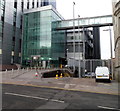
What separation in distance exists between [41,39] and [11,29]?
12.1m

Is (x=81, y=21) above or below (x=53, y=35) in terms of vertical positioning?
above

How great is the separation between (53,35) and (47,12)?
851 centimetres

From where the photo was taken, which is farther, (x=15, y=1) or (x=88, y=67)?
(x=15, y=1)

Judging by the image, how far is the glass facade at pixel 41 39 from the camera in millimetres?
40875

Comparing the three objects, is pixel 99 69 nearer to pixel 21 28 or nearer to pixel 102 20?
pixel 102 20

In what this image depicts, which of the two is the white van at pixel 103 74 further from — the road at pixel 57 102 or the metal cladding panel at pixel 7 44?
the metal cladding panel at pixel 7 44

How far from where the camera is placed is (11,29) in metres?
43.6

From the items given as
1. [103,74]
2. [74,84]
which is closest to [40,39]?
[103,74]

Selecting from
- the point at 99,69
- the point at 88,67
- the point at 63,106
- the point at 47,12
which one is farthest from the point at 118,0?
the point at 47,12

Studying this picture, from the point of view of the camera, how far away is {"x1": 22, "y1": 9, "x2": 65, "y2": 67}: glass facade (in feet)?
134

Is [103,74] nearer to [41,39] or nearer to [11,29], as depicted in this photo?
[41,39]

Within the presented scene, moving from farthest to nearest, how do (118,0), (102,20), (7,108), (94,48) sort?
(94,48)
(102,20)
(118,0)
(7,108)

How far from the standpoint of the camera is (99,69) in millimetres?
16781

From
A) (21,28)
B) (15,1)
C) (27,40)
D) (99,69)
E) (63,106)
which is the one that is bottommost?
(63,106)
